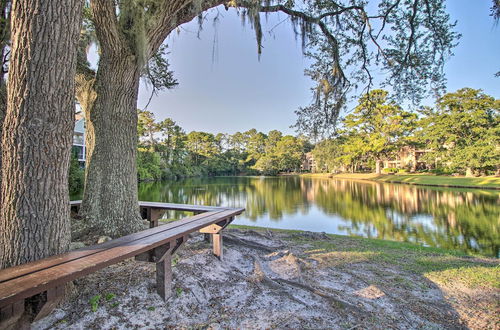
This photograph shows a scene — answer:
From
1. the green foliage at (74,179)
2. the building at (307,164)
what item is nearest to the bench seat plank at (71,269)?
the green foliage at (74,179)

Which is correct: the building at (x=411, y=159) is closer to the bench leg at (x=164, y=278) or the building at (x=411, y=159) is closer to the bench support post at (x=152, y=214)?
the bench support post at (x=152, y=214)

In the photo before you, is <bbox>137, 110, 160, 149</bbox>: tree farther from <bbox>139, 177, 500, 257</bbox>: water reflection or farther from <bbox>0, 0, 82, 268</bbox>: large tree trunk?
<bbox>0, 0, 82, 268</bbox>: large tree trunk

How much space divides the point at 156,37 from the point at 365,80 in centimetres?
427

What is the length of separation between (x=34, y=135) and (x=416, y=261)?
4948 mm

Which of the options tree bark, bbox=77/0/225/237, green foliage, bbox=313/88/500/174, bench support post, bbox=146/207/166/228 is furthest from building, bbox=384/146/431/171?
tree bark, bbox=77/0/225/237

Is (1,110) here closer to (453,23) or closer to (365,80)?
(365,80)

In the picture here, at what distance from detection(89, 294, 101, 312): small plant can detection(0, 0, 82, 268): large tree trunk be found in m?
0.44

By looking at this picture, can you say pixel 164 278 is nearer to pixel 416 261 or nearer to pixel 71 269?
pixel 71 269

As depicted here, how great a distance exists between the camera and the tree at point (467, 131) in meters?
19.2

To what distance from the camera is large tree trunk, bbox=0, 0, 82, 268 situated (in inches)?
62.2

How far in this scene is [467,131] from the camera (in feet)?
73.0

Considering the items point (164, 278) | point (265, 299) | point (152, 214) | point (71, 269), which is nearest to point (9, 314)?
point (71, 269)

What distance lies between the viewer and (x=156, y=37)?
3.14 meters

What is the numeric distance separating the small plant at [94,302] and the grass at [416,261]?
2825mm
